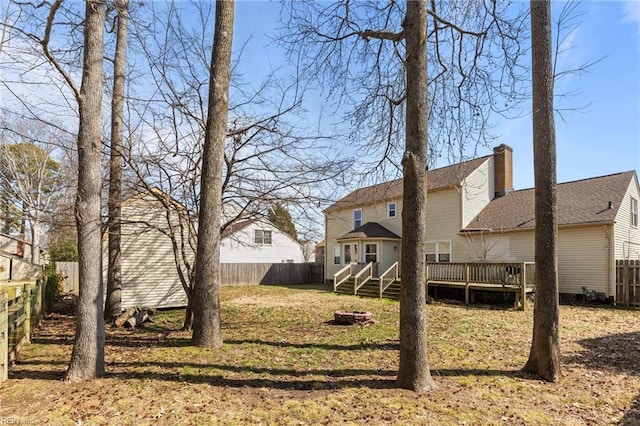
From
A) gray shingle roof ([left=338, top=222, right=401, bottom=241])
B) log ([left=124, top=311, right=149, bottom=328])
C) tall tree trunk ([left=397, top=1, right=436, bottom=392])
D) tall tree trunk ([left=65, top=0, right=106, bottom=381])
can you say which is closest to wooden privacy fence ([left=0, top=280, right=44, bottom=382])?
tall tree trunk ([left=65, top=0, right=106, bottom=381])

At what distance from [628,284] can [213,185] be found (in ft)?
49.5

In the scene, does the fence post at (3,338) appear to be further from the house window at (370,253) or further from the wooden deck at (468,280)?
the house window at (370,253)

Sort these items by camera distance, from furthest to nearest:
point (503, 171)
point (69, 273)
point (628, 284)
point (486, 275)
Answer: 1. point (503, 171)
2. point (69, 273)
3. point (486, 275)
4. point (628, 284)

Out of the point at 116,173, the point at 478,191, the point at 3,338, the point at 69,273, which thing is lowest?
the point at 69,273

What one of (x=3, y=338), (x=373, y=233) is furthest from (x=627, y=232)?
(x=3, y=338)

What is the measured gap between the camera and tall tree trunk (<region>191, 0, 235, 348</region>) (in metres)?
6.68

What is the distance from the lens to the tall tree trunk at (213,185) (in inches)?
263

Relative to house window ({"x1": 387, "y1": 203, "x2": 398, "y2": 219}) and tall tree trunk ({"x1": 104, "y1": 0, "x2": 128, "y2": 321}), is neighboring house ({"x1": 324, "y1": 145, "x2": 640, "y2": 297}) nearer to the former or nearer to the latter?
house window ({"x1": 387, "y1": 203, "x2": 398, "y2": 219})

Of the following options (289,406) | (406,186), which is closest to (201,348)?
(289,406)

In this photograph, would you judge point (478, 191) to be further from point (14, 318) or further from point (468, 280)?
point (14, 318)

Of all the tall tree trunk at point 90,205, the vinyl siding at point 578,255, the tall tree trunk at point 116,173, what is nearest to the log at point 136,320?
the tall tree trunk at point 116,173

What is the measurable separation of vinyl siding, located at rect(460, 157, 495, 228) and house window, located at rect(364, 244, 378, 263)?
4.87 metres

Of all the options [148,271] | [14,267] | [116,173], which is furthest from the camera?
[148,271]

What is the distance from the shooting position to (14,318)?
5.77 m
